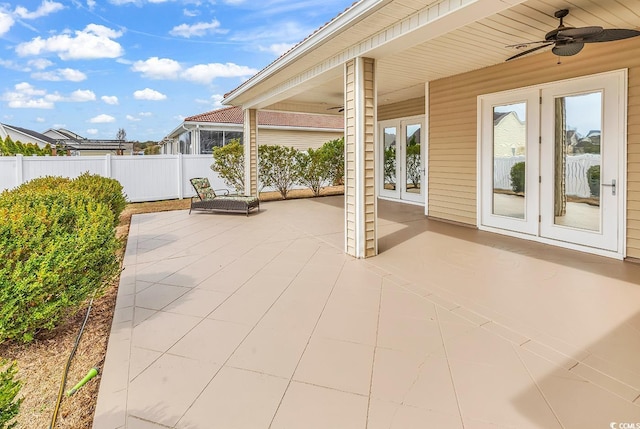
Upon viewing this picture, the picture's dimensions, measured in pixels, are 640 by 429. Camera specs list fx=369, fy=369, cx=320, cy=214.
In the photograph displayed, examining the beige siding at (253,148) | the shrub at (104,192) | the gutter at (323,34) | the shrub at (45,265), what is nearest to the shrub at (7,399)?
the shrub at (45,265)

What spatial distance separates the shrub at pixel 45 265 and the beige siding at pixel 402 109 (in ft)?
26.9

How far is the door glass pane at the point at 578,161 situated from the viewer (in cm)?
497

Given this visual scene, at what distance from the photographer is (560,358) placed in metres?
2.45

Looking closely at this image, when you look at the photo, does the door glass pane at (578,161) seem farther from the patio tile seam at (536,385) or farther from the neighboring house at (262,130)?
the neighboring house at (262,130)

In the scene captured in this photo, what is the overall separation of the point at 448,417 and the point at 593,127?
484cm

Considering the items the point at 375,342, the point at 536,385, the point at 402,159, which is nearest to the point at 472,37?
the point at 375,342

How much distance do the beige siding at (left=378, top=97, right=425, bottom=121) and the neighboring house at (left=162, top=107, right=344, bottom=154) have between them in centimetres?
385

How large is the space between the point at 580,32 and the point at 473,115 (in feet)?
10.9

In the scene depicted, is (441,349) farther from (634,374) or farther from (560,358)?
(634,374)

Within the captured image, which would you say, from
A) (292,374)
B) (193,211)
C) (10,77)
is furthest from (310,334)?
(10,77)

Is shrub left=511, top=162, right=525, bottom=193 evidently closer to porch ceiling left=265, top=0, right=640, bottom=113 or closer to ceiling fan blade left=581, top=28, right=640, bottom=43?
porch ceiling left=265, top=0, right=640, bottom=113

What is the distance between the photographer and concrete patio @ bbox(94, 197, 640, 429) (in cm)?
196

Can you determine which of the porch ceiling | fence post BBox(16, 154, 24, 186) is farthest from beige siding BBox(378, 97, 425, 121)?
fence post BBox(16, 154, 24, 186)

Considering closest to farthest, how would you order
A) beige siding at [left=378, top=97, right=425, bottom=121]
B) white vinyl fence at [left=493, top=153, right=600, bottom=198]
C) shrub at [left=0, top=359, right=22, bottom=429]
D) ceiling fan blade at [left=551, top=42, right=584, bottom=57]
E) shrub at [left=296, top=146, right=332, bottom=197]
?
1. shrub at [left=0, top=359, right=22, bottom=429]
2. ceiling fan blade at [left=551, top=42, right=584, bottom=57]
3. white vinyl fence at [left=493, top=153, right=600, bottom=198]
4. beige siding at [left=378, top=97, right=425, bottom=121]
5. shrub at [left=296, top=146, right=332, bottom=197]
